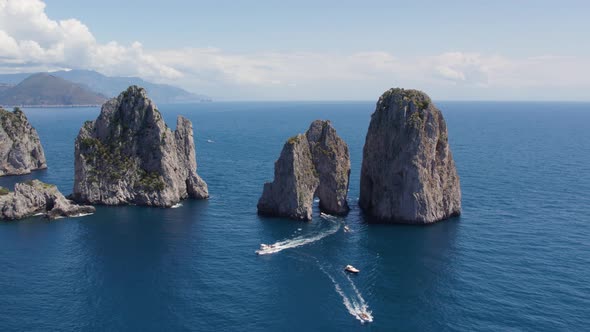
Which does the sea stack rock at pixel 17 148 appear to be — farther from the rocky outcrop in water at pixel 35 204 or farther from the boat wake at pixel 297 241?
the boat wake at pixel 297 241

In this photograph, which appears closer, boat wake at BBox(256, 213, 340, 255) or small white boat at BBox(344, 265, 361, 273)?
small white boat at BBox(344, 265, 361, 273)

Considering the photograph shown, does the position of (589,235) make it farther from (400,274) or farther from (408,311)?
(408,311)

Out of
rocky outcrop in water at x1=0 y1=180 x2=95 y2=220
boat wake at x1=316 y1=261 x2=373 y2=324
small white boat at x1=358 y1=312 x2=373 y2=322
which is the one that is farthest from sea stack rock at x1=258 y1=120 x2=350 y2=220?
rocky outcrop in water at x1=0 y1=180 x2=95 y2=220

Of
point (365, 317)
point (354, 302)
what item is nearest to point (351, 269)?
point (354, 302)

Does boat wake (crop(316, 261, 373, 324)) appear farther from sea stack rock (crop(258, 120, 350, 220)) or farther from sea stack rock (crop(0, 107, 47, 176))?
sea stack rock (crop(0, 107, 47, 176))

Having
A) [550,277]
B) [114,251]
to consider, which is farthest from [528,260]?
[114,251]

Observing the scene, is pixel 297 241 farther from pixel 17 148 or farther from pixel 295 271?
pixel 17 148
